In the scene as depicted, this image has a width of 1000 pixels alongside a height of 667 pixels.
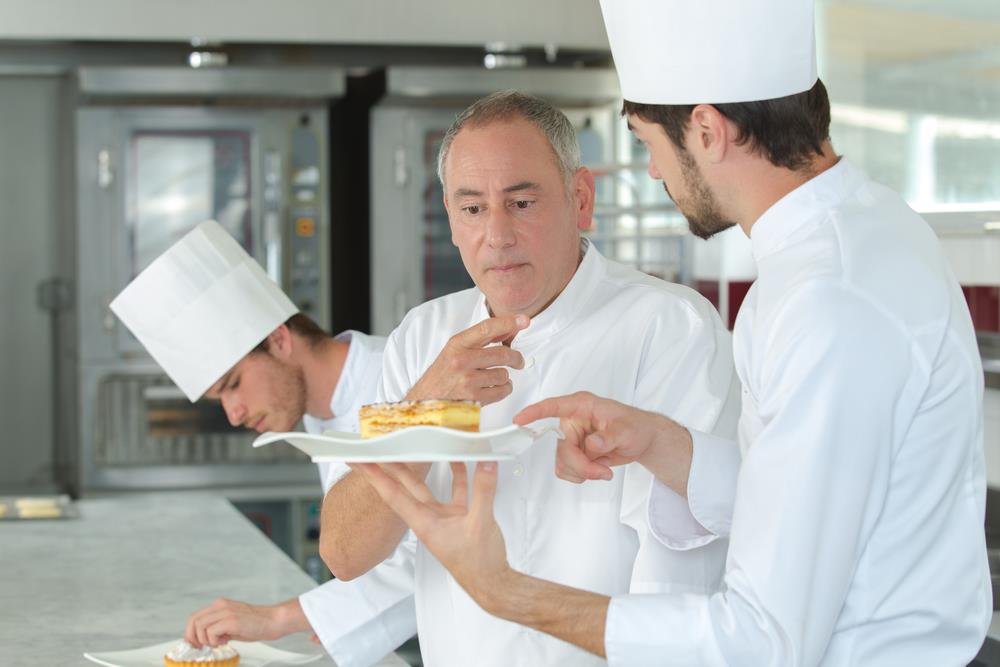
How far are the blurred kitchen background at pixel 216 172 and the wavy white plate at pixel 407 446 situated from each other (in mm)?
3111

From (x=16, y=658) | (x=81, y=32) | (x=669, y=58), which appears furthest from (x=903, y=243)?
(x=81, y=32)

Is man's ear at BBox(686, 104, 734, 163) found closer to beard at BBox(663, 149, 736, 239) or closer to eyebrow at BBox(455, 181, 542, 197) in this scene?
beard at BBox(663, 149, 736, 239)

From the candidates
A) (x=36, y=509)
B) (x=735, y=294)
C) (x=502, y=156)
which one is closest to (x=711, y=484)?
(x=502, y=156)

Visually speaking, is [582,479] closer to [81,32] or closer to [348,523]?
[348,523]

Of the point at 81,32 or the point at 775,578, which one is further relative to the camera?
the point at 81,32

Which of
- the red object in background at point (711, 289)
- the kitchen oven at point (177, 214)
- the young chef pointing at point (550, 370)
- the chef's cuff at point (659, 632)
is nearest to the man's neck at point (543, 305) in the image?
the young chef pointing at point (550, 370)

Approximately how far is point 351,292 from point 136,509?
1955mm

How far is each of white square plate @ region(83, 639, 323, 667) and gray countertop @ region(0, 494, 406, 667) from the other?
0.05m

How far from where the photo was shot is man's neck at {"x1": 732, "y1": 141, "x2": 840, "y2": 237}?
1.22 metres

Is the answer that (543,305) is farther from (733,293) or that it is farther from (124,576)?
(733,293)

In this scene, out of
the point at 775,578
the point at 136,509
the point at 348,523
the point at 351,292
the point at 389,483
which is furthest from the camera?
the point at 351,292

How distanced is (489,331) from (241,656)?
73 centimetres

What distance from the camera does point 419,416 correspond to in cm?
130

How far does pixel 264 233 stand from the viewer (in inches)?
183
